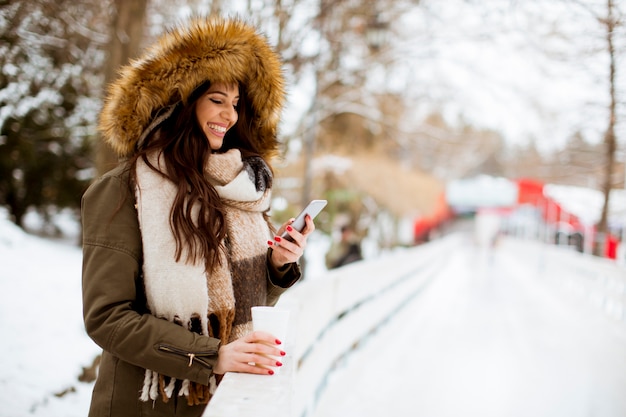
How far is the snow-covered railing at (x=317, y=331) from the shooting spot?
1.43 m

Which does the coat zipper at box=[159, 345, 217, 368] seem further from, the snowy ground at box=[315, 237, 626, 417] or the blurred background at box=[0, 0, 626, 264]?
the snowy ground at box=[315, 237, 626, 417]

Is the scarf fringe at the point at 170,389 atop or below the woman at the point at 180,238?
below

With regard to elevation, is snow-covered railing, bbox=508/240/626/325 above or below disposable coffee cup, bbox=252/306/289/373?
below

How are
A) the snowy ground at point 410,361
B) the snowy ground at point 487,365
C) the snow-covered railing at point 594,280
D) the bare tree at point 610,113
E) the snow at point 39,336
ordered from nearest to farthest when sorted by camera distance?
the snow at point 39,336 < the snowy ground at point 410,361 < the snowy ground at point 487,365 < the bare tree at point 610,113 < the snow-covered railing at point 594,280

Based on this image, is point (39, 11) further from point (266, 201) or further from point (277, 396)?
point (277, 396)

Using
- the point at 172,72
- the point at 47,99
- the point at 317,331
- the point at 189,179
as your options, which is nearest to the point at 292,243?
Result: the point at 189,179

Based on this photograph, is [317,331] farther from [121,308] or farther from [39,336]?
[121,308]

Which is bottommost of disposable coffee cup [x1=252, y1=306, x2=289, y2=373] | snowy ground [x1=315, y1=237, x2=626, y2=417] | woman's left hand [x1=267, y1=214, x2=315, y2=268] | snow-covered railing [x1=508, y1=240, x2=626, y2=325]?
snowy ground [x1=315, y1=237, x2=626, y2=417]

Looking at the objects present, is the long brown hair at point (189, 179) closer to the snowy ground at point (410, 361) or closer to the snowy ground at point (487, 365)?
the snowy ground at point (410, 361)

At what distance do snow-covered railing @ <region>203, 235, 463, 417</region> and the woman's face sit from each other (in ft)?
2.34

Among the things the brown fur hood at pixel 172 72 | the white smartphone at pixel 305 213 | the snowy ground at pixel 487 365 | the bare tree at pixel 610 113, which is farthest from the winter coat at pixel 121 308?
the bare tree at pixel 610 113

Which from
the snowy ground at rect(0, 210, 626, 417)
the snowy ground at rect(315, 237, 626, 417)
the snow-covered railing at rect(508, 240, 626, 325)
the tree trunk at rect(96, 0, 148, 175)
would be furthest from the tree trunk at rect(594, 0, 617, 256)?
the tree trunk at rect(96, 0, 148, 175)

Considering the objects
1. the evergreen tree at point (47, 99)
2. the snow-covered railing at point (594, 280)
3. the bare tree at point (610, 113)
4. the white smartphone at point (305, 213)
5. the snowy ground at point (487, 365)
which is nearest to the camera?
the white smartphone at point (305, 213)

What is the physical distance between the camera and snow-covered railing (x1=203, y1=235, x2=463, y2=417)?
1.43 metres
